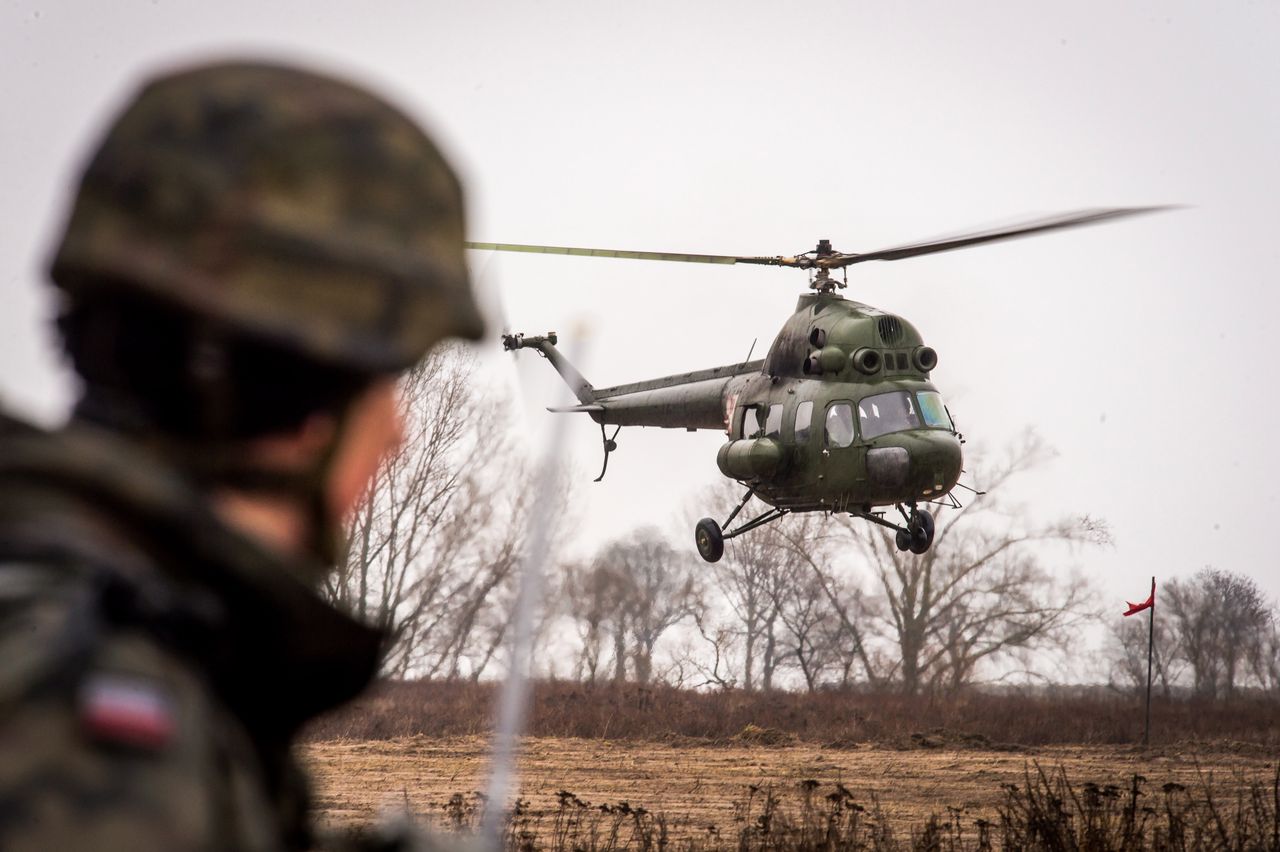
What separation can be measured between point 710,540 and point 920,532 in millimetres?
3471

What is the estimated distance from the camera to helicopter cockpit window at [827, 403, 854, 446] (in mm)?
15969

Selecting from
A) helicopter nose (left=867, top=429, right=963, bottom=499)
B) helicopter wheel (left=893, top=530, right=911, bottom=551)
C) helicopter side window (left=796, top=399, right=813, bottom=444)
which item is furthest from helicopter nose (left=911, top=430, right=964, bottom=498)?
helicopter side window (left=796, top=399, right=813, bottom=444)

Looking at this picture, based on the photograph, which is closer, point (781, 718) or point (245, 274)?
point (245, 274)

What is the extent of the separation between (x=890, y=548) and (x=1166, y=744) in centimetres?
1856

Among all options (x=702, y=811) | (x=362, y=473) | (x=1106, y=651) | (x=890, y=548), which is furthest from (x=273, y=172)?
(x=890, y=548)

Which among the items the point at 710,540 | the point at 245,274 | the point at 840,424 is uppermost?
the point at 840,424

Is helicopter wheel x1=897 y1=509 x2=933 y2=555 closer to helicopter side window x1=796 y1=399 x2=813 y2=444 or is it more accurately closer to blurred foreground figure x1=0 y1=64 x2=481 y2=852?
helicopter side window x1=796 y1=399 x2=813 y2=444

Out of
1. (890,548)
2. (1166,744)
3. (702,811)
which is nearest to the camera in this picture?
(702,811)

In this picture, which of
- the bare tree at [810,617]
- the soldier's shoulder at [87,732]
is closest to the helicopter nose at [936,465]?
the soldier's shoulder at [87,732]

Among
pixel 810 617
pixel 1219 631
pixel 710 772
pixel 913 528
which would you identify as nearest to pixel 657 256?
pixel 913 528

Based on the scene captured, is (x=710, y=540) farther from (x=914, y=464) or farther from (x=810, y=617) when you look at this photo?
(x=810, y=617)

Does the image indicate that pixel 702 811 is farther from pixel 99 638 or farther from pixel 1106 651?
pixel 1106 651

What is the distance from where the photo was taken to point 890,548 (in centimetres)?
4162

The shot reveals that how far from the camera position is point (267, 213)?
1.07 meters
